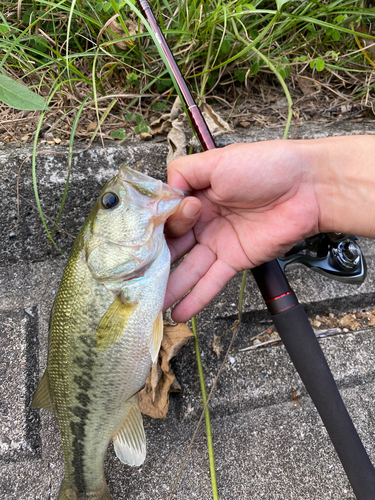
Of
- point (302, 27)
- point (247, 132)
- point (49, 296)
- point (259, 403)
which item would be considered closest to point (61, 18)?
point (247, 132)

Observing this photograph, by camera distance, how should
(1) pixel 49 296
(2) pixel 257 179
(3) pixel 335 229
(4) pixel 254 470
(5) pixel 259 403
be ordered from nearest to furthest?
(2) pixel 257 179
(3) pixel 335 229
(4) pixel 254 470
(5) pixel 259 403
(1) pixel 49 296

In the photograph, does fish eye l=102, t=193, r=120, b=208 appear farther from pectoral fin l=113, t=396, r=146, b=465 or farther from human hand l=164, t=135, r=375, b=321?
pectoral fin l=113, t=396, r=146, b=465

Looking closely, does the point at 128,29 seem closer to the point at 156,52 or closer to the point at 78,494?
the point at 156,52

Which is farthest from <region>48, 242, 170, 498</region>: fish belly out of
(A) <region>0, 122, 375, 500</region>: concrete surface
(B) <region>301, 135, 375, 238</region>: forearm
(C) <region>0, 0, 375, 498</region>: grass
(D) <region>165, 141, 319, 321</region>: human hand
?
(B) <region>301, 135, 375, 238</region>: forearm

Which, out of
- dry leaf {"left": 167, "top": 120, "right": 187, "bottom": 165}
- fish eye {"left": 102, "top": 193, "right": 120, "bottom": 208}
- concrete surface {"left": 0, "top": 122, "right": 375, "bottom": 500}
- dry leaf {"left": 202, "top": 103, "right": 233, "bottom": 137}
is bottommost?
concrete surface {"left": 0, "top": 122, "right": 375, "bottom": 500}

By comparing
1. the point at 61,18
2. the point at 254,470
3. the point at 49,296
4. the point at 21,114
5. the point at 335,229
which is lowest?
the point at 254,470

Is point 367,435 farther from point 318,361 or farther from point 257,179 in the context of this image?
point 257,179

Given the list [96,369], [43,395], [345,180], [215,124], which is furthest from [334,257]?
[43,395]
